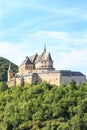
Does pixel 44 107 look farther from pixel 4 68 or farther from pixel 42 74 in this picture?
pixel 4 68

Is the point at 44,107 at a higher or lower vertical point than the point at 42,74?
lower

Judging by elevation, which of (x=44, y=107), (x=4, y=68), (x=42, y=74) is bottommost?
(x=44, y=107)

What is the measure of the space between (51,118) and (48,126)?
3.61 meters

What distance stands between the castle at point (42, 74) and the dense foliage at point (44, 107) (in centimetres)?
139

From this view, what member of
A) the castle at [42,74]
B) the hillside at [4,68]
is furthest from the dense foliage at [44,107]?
the hillside at [4,68]

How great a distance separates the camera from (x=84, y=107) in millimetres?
100312

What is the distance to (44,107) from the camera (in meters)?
102

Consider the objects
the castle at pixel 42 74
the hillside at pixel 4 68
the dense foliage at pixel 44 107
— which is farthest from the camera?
the hillside at pixel 4 68

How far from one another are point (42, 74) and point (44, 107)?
8726 mm

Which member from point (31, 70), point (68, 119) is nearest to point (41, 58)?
point (31, 70)

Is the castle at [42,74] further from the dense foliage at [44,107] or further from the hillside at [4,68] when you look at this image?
the hillside at [4,68]

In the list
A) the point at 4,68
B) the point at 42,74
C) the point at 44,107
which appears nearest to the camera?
the point at 44,107

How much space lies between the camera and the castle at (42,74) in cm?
10881

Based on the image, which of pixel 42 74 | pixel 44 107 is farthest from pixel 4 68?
pixel 44 107
